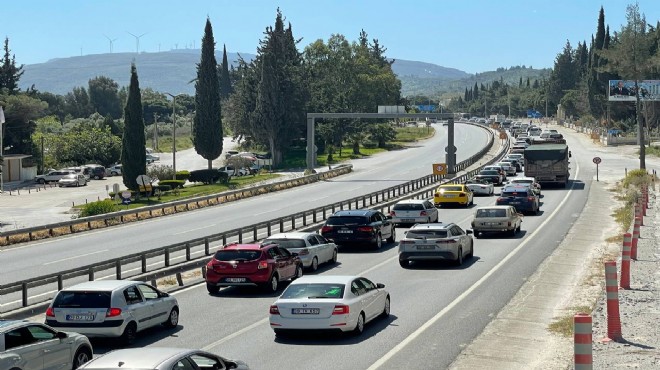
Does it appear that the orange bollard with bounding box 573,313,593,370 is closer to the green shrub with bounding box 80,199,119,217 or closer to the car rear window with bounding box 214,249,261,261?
the car rear window with bounding box 214,249,261,261

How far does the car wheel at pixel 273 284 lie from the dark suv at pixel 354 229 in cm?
1066

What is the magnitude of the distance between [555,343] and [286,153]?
107705 mm

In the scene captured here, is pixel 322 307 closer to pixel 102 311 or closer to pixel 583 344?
pixel 102 311

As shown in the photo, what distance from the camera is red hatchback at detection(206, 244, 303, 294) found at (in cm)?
2634

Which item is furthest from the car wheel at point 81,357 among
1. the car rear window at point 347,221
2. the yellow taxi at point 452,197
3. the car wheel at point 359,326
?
the yellow taxi at point 452,197

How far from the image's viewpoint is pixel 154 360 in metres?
11.5

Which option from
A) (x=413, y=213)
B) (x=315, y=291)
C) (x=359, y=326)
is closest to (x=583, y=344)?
(x=359, y=326)

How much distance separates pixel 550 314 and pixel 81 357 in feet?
36.0

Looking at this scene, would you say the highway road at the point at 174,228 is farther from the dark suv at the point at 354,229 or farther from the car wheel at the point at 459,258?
the car wheel at the point at 459,258

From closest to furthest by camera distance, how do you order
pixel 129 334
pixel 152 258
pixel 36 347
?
pixel 36 347
pixel 129 334
pixel 152 258

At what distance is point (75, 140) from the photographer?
120 m

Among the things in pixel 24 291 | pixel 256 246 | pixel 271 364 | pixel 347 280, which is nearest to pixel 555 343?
pixel 347 280

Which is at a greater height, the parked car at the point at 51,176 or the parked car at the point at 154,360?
the parked car at the point at 154,360

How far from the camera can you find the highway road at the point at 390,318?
18.2 metres
